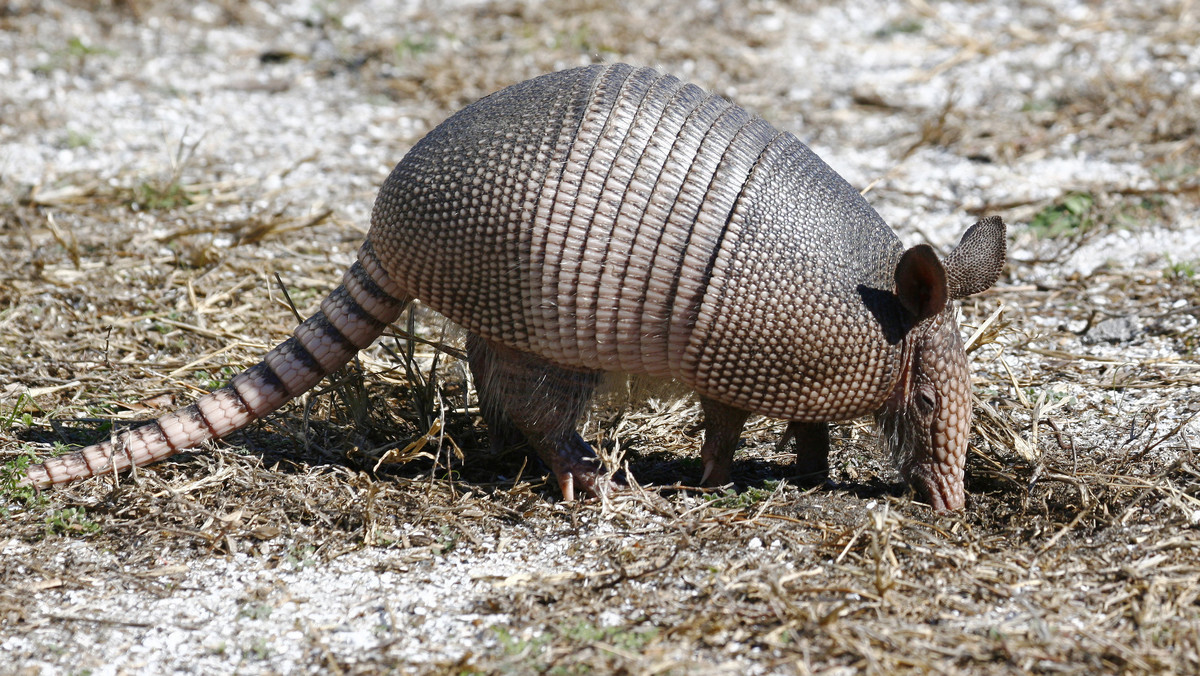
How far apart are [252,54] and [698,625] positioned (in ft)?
26.0

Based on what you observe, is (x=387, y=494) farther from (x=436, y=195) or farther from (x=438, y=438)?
(x=436, y=195)

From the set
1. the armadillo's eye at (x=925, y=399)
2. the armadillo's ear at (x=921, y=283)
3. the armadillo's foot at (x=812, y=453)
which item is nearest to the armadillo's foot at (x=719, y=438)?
the armadillo's foot at (x=812, y=453)

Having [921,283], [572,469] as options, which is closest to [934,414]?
[921,283]

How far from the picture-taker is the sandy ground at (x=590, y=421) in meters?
3.57

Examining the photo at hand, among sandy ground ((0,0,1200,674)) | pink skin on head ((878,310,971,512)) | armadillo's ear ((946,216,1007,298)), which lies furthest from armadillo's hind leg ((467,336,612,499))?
armadillo's ear ((946,216,1007,298))

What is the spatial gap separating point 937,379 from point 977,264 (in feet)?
1.59

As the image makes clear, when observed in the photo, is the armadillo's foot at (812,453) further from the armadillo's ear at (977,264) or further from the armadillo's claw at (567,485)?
the armadillo's claw at (567,485)

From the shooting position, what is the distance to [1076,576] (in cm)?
383

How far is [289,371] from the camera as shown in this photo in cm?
465

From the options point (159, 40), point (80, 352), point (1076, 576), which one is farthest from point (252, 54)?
point (1076, 576)

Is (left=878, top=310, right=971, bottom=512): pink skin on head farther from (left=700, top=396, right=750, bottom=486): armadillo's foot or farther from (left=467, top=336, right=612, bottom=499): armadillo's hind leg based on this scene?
(left=467, top=336, right=612, bottom=499): armadillo's hind leg

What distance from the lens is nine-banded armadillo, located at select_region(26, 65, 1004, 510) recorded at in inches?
161

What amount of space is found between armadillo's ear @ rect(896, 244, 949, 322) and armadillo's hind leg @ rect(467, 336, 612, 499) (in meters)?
1.29

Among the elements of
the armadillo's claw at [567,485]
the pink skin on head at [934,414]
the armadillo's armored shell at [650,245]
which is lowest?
the armadillo's claw at [567,485]
